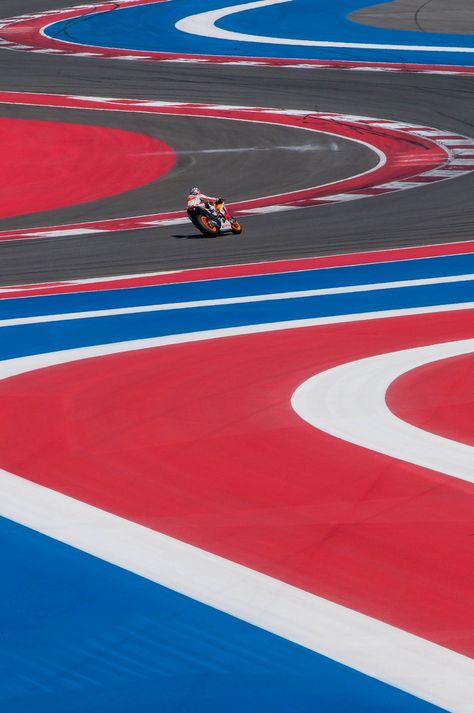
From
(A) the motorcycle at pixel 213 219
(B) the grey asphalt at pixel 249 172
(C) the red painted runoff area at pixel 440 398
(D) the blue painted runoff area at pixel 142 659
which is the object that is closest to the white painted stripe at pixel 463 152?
(B) the grey asphalt at pixel 249 172

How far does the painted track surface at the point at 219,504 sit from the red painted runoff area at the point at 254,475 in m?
0.02

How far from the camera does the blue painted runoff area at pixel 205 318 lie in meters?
11.2

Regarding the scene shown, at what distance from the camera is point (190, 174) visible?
23266 mm

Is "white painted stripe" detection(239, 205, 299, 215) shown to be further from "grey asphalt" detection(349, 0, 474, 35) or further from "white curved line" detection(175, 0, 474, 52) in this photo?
"grey asphalt" detection(349, 0, 474, 35)

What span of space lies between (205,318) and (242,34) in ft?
99.1

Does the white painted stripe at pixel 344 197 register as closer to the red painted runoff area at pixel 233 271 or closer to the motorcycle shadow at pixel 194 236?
the motorcycle shadow at pixel 194 236

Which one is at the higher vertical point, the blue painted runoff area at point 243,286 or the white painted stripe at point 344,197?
the blue painted runoff area at point 243,286

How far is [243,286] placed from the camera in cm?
1416

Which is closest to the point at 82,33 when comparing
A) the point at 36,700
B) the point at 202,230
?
the point at 202,230

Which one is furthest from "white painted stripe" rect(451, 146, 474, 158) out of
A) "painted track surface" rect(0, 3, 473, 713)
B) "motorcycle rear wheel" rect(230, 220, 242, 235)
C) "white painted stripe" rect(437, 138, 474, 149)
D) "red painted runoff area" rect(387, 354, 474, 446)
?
"red painted runoff area" rect(387, 354, 474, 446)

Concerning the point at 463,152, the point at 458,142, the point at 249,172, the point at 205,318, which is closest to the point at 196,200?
the point at 249,172

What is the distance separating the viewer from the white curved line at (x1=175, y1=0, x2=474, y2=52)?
38.0m

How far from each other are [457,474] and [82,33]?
37683 mm

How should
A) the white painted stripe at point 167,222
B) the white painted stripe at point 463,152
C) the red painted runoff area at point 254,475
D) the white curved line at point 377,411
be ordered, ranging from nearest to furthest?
1. the red painted runoff area at point 254,475
2. the white curved line at point 377,411
3. the white painted stripe at point 167,222
4. the white painted stripe at point 463,152
